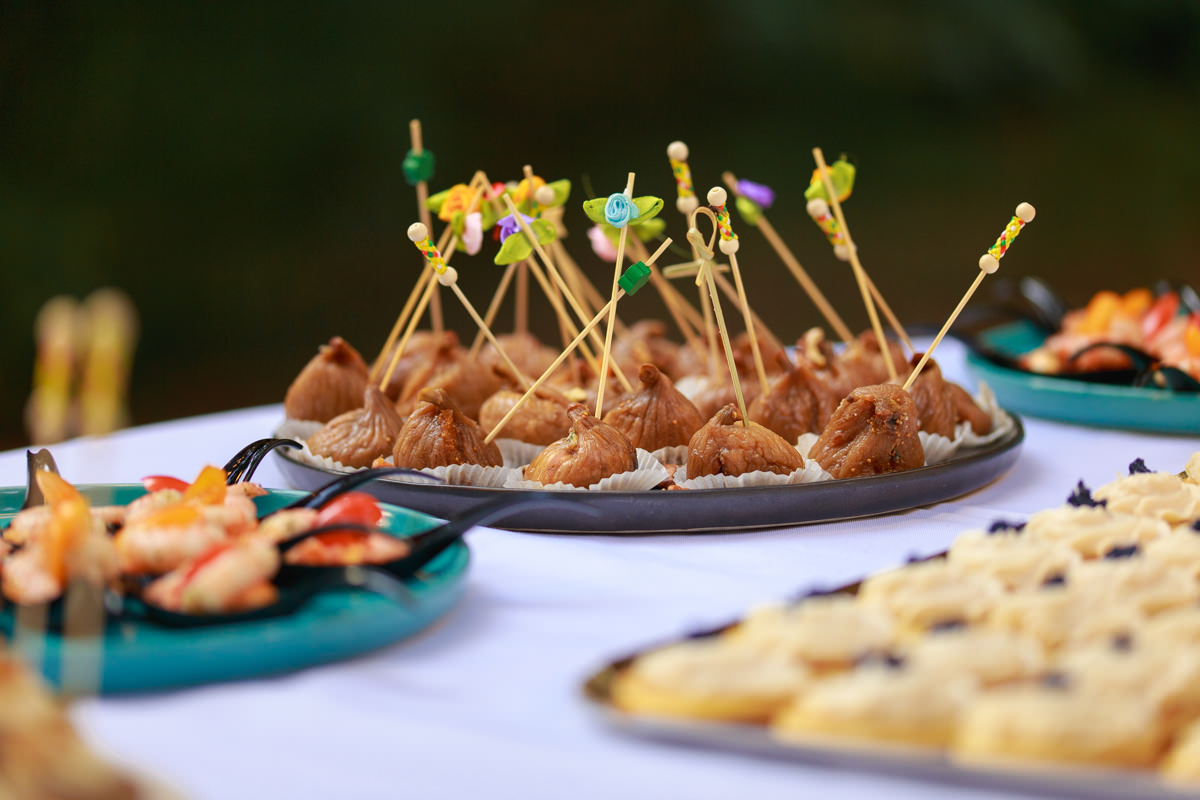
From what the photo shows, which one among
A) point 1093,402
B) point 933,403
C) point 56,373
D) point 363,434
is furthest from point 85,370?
point 1093,402

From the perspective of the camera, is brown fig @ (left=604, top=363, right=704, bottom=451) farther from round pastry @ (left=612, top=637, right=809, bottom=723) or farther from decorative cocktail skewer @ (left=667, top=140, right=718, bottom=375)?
round pastry @ (left=612, top=637, right=809, bottom=723)

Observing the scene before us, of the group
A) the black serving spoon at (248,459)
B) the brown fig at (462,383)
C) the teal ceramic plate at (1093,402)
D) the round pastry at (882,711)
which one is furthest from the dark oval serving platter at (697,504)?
the teal ceramic plate at (1093,402)

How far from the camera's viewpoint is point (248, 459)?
179 cm

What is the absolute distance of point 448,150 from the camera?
23.1 feet

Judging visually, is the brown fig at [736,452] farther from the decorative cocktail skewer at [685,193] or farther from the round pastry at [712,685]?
the round pastry at [712,685]

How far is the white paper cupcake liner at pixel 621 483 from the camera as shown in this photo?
5.90 feet

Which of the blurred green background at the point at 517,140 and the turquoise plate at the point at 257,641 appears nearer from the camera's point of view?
the turquoise plate at the point at 257,641

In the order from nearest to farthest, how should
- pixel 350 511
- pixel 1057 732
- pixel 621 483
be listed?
1. pixel 1057 732
2. pixel 350 511
3. pixel 621 483

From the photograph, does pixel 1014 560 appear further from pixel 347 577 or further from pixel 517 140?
pixel 517 140

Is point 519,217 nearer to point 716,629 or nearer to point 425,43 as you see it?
point 716,629

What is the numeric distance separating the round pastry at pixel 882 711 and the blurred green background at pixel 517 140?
523 cm

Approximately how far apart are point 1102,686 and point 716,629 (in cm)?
34

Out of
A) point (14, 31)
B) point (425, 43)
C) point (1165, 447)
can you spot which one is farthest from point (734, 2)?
point (1165, 447)

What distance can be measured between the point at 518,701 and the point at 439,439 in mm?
825
